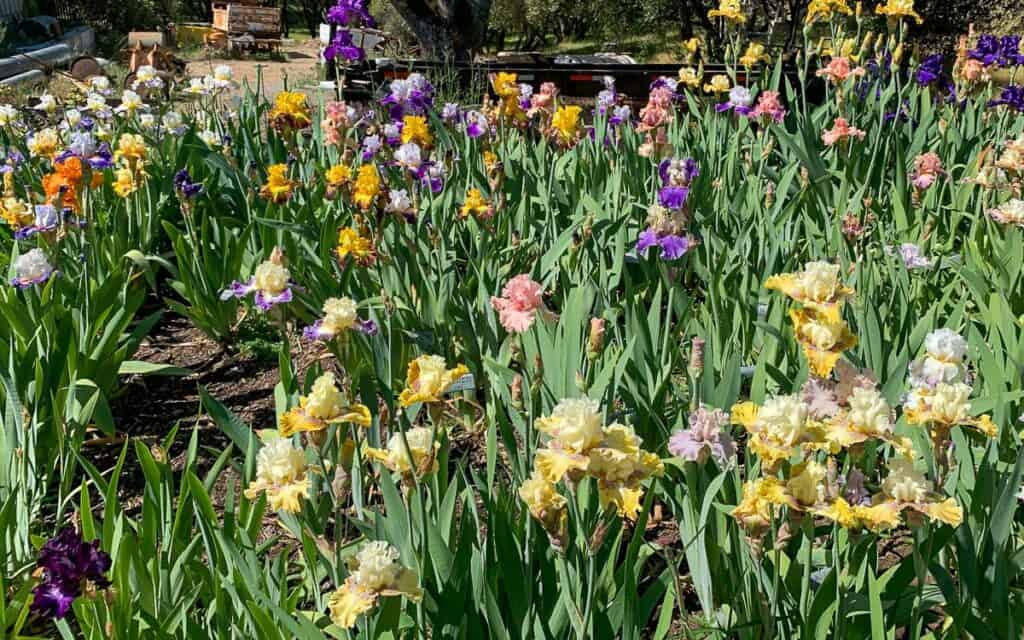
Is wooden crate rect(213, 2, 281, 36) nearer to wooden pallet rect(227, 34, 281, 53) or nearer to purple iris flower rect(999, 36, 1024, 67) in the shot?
wooden pallet rect(227, 34, 281, 53)

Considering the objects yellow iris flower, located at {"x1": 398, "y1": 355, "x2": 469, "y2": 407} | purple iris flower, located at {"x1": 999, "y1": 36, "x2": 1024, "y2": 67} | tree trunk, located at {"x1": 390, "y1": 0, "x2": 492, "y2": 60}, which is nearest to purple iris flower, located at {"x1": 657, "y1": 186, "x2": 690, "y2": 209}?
yellow iris flower, located at {"x1": 398, "y1": 355, "x2": 469, "y2": 407}

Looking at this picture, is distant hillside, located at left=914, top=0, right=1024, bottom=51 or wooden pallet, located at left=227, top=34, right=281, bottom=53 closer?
distant hillside, located at left=914, top=0, right=1024, bottom=51

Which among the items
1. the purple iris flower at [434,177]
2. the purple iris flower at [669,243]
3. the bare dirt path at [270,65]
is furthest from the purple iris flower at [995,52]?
the bare dirt path at [270,65]

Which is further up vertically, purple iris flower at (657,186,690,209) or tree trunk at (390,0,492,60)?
tree trunk at (390,0,492,60)

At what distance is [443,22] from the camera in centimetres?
1030

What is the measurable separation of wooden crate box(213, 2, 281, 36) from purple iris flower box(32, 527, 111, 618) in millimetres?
20338

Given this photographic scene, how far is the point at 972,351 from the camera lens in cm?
188

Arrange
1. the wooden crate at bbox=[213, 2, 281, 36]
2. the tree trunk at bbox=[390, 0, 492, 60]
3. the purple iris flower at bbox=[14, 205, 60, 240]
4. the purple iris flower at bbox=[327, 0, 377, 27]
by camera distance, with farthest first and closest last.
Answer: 1. the wooden crate at bbox=[213, 2, 281, 36]
2. the tree trunk at bbox=[390, 0, 492, 60]
3. the purple iris flower at bbox=[327, 0, 377, 27]
4. the purple iris flower at bbox=[14, 205, 60, 240]

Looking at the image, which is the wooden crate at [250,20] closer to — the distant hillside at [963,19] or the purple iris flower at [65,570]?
the distant hillside at [963,19]

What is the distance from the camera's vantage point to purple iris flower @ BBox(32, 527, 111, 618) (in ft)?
3.67

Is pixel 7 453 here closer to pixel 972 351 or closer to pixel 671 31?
pixel 972 351

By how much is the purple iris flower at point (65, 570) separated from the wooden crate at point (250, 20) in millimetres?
20338

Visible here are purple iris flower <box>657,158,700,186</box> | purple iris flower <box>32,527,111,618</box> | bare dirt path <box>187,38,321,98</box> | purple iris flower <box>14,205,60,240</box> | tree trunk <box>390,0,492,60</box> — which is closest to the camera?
purple iris flower <box>32,527,111,618</box>

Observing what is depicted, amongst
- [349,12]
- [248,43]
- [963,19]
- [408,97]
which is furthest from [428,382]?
[248,43]
